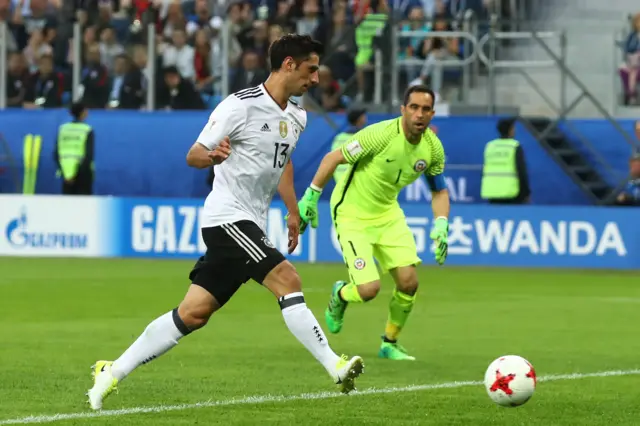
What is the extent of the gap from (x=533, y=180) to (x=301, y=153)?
3.76 metres

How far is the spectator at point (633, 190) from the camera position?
21703mm

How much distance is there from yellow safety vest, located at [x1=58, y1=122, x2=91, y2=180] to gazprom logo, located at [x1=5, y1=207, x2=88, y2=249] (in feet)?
3.68

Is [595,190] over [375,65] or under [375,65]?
under

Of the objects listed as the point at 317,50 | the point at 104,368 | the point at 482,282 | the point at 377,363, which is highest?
the point at 317,50

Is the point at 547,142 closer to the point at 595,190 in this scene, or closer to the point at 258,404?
the point at 595,190

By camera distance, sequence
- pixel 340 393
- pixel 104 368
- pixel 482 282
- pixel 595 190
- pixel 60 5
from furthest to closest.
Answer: pixel 60 5 → pixel 595 190 → pixel 482 282 → pixel 340 393 → pixel 104 368

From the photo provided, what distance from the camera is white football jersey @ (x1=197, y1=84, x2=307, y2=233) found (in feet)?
27.8

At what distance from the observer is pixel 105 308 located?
15.5m

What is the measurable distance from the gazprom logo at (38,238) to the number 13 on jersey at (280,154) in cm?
1554

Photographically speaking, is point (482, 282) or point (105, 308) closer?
point (105, 308)

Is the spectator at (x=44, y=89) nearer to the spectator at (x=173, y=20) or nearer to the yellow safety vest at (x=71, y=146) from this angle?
the yellow safety vest at (x=71, y=146)

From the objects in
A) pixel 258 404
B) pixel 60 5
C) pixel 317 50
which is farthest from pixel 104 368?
pixel 60 5

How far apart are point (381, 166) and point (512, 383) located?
3.71 meters

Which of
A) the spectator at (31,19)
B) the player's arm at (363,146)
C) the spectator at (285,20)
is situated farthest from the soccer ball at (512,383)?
the spectator at (31,19)
